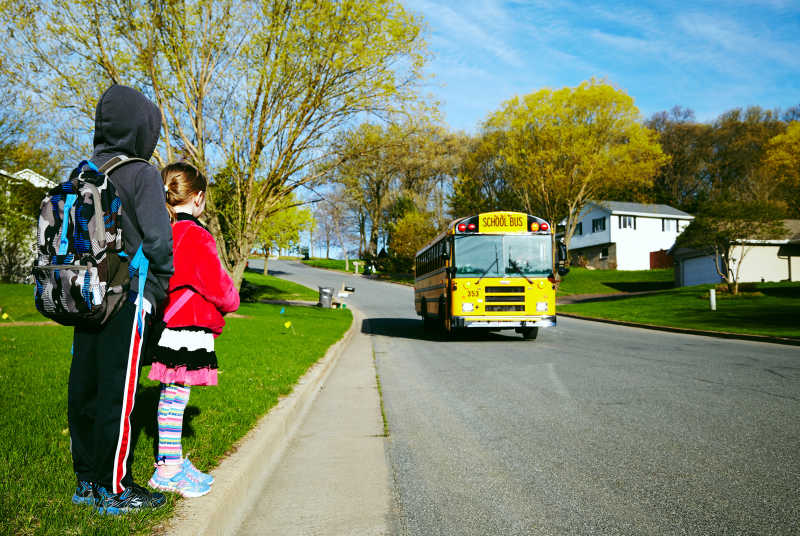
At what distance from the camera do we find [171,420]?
3.50 meters

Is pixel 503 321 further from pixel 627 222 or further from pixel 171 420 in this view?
pixel 627 222

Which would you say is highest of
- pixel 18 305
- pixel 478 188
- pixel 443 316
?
pixel 478 188

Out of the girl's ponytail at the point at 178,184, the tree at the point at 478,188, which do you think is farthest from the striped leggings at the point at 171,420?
the tree at the point at 478,188

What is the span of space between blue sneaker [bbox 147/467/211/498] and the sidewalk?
7cm

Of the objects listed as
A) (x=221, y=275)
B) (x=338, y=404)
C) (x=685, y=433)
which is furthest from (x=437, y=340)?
(x=221, y=275)

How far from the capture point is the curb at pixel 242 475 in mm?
3127

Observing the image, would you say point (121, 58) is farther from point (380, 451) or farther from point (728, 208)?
point (728, 208)

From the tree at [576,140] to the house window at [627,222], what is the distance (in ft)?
54.3

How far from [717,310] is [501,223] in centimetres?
1482

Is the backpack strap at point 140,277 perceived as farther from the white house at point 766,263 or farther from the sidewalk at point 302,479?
the white house at point 766,263

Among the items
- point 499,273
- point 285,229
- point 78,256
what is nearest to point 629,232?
point 285,229

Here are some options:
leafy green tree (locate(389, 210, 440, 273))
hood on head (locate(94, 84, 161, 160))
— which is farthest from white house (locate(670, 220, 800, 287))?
hood on head (locate(94, 84, 161, 160))

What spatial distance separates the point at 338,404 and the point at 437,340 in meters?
9.58

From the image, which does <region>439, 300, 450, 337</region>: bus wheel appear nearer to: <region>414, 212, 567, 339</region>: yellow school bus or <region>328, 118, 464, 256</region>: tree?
<region>414, 212, 567, 339</region>: yellow school bus
